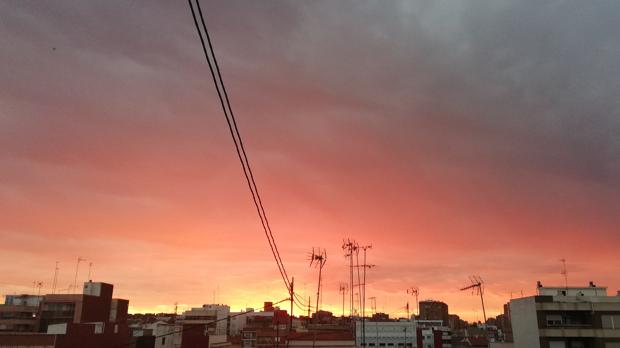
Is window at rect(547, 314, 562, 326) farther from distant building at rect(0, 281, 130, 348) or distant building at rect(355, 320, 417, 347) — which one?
distant building at rect(355, 320, 417, 347)

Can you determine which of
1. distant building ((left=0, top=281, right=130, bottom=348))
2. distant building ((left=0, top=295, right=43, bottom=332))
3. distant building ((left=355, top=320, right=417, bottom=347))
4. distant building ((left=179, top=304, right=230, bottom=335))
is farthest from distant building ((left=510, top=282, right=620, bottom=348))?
distant building ((left=0, top=295, right=43, bottom=332))

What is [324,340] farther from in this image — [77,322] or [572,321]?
[77,322]

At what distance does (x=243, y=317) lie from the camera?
15612cm

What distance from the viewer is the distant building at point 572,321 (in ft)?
183

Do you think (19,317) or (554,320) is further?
(19,317)

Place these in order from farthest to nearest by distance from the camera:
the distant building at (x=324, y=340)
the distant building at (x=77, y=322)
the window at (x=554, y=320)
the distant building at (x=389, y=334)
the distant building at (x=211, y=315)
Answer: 1. the distant building at (x=211, y=315)
2. the distant building at (x=389, y=334)
3. the distant building at (x=324, y=340)
4. the window at (x=554, y=320)
5. the distant building at (x=77, y=322)

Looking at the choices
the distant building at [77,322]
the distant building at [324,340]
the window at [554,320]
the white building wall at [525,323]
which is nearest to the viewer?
the distant building at [77,322]

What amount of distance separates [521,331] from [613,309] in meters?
10.6

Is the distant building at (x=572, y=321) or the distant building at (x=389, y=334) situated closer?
the distant building at (x=572, y=321)

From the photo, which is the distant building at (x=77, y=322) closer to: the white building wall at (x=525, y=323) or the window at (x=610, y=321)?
the white building wall at (x=525, y=323)

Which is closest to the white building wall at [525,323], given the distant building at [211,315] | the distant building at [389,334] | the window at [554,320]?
the window at [554,320]

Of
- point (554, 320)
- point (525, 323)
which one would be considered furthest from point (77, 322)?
point (554, 320)

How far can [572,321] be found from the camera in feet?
188

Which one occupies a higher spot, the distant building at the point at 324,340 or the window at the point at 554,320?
the window at the point at 554,320
